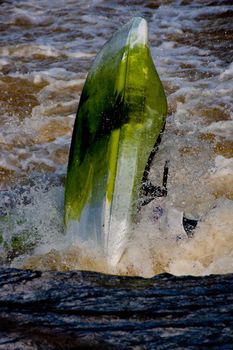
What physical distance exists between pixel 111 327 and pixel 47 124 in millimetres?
4680

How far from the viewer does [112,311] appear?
9.08ft

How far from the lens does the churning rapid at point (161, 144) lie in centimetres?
399

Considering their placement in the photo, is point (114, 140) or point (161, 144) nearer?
point (114, 140)

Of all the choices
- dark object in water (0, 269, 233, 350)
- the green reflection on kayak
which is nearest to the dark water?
dark object in water (0, 269, 233, 350)

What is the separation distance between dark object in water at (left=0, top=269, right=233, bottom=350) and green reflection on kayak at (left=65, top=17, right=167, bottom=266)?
91cm

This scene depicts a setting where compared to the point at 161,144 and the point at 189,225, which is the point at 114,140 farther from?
the point at 189,225

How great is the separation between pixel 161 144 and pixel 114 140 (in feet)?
1.47

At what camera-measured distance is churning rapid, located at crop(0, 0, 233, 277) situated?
3994 mm

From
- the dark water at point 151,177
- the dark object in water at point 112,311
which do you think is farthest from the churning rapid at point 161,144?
the dark object in water at point 112,311

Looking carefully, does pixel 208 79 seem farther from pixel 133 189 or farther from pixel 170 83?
pixel 133 189

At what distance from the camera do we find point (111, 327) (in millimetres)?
2609

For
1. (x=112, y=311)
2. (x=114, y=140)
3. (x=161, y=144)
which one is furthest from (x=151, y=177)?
(x=112, y=311)

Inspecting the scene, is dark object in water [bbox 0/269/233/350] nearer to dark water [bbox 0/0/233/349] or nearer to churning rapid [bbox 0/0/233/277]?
dark water [bbox 0/0/233/349]

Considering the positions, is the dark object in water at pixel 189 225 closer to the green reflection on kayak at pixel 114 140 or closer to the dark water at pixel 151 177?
the dark water at pixel 151 177
